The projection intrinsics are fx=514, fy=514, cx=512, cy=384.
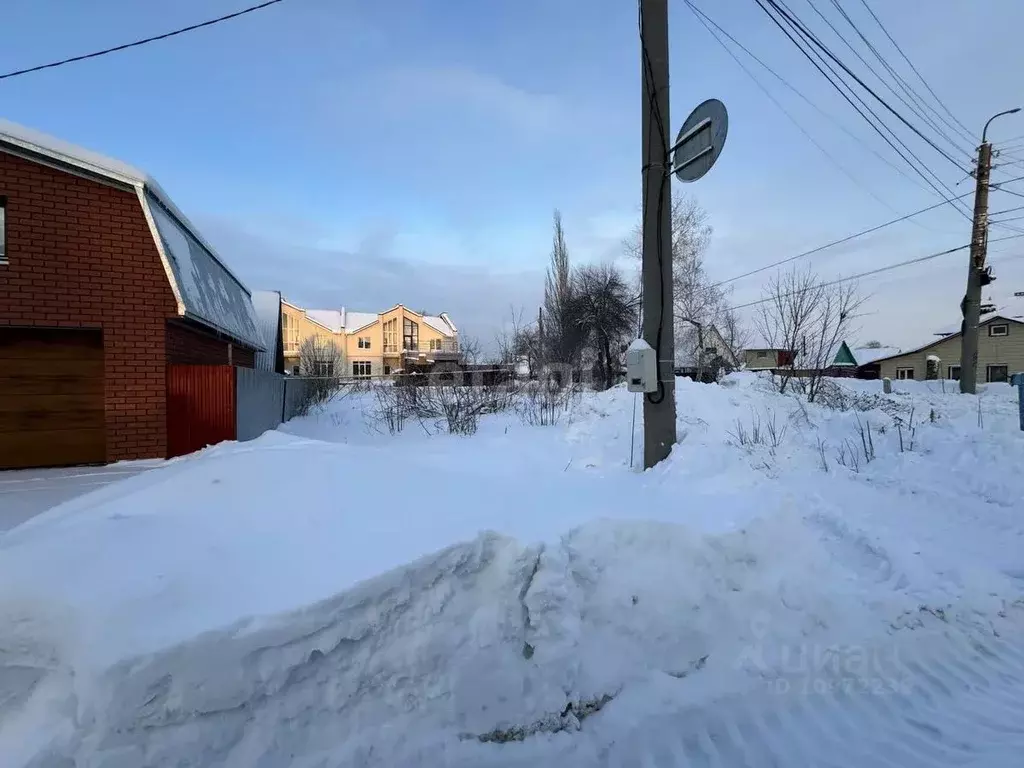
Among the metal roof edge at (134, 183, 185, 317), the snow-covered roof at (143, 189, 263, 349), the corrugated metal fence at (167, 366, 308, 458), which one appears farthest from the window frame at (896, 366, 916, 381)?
the metal roof edge at (134, 183, 185, 317)

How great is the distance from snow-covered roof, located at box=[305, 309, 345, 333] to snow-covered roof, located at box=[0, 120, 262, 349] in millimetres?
48468

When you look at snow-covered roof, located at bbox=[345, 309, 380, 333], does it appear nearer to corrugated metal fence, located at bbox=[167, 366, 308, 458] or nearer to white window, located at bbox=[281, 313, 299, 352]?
white window, located at bbox=[281, 313, 299, 352]

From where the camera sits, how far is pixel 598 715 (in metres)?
2.52

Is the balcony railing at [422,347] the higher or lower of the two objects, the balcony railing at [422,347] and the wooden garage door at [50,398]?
the higher

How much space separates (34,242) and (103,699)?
836cm

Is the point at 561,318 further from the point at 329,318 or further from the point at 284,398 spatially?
the point at 329,318

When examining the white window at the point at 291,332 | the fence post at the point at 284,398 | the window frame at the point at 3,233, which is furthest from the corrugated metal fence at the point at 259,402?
the white window at the point at 291,332

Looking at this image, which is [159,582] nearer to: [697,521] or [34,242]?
[697,521]

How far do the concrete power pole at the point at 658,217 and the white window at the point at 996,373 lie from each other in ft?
146

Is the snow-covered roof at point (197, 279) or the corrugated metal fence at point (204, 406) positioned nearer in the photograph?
the snow-covered roof at point (197, 279)

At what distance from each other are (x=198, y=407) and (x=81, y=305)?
7.11ft

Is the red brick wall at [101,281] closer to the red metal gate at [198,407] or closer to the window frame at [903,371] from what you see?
the red metal gate at [198,407]

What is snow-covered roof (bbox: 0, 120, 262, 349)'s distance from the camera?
7.38m

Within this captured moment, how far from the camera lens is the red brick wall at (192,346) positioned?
856 centimetres
